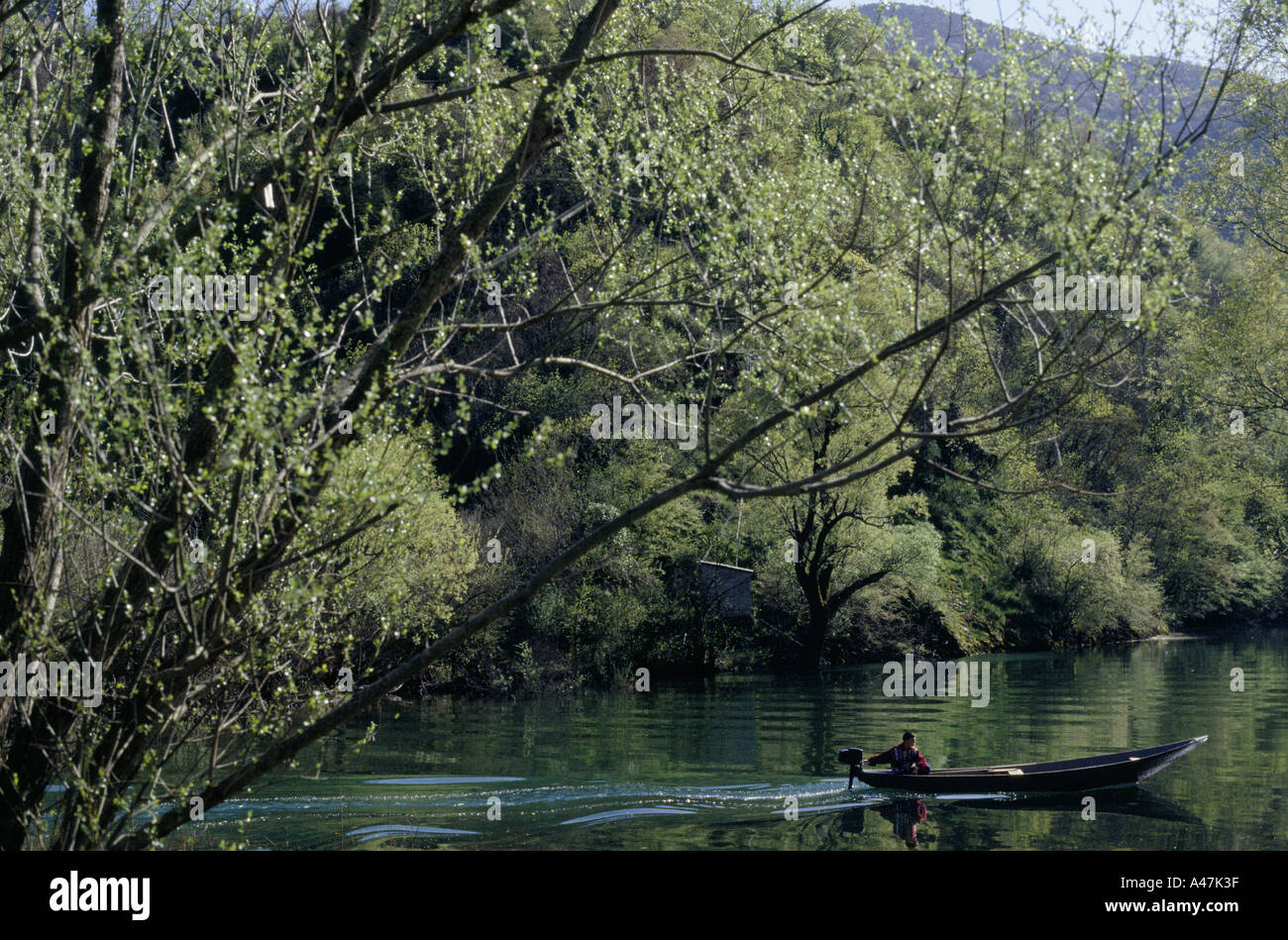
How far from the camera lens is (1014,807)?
16750 mm

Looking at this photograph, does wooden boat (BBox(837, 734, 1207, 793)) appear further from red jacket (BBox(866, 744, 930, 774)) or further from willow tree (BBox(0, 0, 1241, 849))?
willow tree (BBox(0, 0, 1241, 849))

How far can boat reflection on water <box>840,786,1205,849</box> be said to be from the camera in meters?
15.9

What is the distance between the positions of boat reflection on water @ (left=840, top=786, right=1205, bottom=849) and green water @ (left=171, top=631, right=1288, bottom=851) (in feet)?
0.16

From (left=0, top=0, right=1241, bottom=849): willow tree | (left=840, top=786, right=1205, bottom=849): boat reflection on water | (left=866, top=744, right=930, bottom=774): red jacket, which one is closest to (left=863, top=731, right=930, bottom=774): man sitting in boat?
(left=866, top=744, right=930, bottom=774): red jacket

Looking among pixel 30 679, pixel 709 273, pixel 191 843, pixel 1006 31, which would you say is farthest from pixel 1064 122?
pixel 191 843

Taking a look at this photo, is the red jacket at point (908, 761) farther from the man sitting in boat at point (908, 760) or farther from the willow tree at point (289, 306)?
the willow tree at point (289, 306)

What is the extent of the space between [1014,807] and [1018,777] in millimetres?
442

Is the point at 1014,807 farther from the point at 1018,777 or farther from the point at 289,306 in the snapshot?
the point at 289,306

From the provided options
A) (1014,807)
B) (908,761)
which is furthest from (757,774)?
(1014,807)

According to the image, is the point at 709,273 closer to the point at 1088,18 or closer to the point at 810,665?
the point at 1088,18

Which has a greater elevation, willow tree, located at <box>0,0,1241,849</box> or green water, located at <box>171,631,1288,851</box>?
willow tree, located at <box>0,0,1241,849</box>

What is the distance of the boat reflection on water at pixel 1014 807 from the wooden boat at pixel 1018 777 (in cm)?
18

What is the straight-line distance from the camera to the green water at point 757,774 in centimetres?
1477

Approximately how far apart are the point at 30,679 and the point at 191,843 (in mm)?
6572
